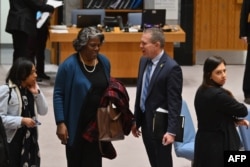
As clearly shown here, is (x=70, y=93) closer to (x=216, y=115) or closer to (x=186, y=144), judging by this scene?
(x=216, y=115)

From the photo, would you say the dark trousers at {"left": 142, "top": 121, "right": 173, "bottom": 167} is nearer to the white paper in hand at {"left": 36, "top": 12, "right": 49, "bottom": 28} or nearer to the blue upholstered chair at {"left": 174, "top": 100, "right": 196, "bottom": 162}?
the blue upholstered chair at {"left": 174, "top": 100, "right": 196, "bottom": 162}

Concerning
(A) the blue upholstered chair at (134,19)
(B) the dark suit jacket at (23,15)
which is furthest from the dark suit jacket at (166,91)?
(A) the blue upholstered chair at (134,19)

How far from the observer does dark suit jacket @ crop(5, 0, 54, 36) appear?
8977mm

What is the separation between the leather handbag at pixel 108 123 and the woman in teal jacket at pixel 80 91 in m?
0.06

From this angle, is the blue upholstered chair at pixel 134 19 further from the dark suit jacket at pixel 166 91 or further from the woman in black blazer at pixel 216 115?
the woman in black blazer at pixel 216 115

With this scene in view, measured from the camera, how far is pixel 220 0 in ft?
39.3

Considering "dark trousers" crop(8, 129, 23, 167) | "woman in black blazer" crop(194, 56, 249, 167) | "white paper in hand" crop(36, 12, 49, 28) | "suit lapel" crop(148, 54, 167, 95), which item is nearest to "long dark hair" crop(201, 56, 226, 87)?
"woman in black blazer" crop(194, 56, 249, 167)

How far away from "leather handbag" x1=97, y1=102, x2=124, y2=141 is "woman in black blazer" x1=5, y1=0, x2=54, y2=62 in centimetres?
436

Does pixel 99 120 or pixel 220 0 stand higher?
pixel 220 0

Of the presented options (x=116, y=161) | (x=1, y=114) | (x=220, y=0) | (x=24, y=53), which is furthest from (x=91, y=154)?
(x=220, y=0)

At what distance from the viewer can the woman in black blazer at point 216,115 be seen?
4660 millimetres

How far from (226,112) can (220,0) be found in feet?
24.8

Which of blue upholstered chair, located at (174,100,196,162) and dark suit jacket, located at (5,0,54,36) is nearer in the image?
blue upholstered chair, located at (174,100,196,162)

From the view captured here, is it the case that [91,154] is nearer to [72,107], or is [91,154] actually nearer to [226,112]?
[72,107]
